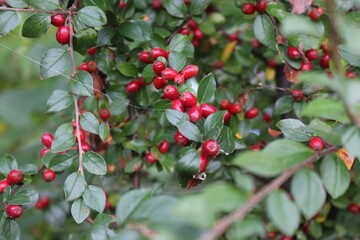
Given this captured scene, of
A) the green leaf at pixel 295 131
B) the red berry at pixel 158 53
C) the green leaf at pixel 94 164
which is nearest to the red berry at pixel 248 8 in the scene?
the red berry at pixel 158 53

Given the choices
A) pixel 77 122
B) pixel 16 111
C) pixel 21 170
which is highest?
pixel 77 122

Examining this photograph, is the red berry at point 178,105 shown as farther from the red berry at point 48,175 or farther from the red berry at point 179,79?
the red berry at point 48,175

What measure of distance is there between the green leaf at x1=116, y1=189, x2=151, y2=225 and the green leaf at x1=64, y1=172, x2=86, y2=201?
0.24m

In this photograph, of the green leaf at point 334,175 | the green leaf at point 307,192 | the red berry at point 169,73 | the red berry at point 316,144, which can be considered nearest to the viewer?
the green leaf at point 307,192

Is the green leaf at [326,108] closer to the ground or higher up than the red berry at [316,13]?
higher up

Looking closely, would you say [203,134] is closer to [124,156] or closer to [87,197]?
[87,197]

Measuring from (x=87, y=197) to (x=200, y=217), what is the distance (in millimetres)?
461

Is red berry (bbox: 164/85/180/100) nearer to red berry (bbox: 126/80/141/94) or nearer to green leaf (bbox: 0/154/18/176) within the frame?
red berry (bbox: 126/80/141/94)

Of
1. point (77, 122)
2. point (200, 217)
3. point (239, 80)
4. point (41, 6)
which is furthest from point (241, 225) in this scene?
point (239, 80)

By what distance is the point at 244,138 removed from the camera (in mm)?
1238

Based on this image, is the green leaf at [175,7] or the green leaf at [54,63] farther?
the green leaf at [175,7]

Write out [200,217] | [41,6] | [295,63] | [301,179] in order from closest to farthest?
[200,217] → [301,179] → [41,6] → [295,63]

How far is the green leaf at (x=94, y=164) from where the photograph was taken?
0.94 metres

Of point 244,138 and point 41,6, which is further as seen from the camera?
point 244,138
